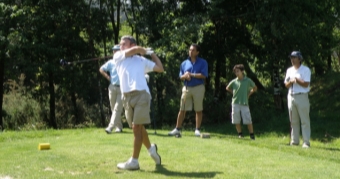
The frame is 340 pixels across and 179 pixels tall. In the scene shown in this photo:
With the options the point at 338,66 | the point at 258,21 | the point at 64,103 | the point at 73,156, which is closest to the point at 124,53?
the point at 73,156

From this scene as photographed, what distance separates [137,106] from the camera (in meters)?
7.70

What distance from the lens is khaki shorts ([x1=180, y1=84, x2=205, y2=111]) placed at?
11.7 meters

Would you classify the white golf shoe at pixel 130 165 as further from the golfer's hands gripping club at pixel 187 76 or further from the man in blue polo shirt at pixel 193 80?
the golfer's hands gripping club at pixel 187 76

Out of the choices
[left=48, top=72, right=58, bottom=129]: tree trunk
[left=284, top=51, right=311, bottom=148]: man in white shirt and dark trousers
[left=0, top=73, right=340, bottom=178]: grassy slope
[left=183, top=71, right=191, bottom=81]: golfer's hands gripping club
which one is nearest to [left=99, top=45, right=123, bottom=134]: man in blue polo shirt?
[left=0, top=73, right=340, bottom=178]: grassy slope

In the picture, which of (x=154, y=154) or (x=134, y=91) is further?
(x=154, y=154)

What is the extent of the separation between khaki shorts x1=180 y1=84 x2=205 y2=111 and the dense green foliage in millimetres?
6270

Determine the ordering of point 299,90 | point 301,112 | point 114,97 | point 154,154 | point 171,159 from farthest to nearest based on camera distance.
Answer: point 114,97
point 301,112
point 299,90
point 171,159
point 154,154

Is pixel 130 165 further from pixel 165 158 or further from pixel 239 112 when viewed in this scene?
pixel 239 112

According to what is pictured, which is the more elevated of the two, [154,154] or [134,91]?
[134,91]

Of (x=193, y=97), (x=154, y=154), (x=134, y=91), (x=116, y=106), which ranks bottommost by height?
(x=154, y=154)

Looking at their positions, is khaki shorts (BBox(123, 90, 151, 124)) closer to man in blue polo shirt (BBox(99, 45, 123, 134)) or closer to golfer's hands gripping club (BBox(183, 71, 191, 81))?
golfer's hands gripping club (BBox(183, 71, 191, 81))

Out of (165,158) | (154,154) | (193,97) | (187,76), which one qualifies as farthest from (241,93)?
(154,154)

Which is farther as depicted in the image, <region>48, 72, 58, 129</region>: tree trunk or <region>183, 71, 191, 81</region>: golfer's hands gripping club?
<region>48, 72, 58, 129</region>: tree trunk

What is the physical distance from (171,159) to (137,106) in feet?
4.17
